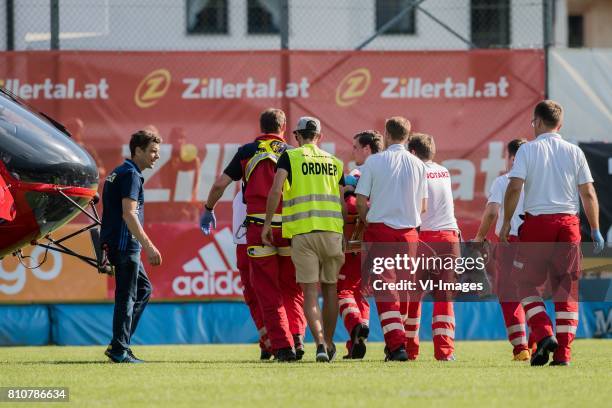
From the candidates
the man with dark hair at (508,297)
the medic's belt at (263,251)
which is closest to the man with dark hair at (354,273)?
the medic's belt at (263,251)

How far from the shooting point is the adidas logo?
15.6 metres

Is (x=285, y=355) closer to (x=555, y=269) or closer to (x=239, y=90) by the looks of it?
(x=555, y=269)

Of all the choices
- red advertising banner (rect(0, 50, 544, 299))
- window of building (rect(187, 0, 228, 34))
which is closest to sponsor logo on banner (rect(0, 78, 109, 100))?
red advertising banner (rect(0, 50, 544, 299))

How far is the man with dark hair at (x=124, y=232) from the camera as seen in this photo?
1078cm

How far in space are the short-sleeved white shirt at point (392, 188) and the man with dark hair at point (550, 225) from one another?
2.97ft

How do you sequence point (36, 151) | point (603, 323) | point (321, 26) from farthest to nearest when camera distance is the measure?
point (321, 26), point (603, 323), point (36, 151)

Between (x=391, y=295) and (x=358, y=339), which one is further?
(x=358, y=339)

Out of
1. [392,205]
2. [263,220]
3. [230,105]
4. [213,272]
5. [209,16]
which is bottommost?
[213,272]

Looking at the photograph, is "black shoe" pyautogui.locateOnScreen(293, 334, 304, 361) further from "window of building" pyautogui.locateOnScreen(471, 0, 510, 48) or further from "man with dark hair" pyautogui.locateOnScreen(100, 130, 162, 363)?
"window of building" pyautogui.locateOnScreen(471, 0, 510, 48)

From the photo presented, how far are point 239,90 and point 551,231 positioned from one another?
6351 millimetres

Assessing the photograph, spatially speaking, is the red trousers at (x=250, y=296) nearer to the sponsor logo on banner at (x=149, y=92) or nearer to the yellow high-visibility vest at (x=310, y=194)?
the yellow high-visibility vest at (x=310, y=194)

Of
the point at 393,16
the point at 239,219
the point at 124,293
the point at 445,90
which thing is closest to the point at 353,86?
the point at 445,90

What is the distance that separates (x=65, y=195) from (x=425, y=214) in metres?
3.11

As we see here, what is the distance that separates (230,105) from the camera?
15.7m
